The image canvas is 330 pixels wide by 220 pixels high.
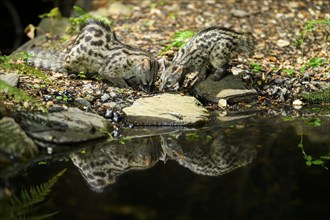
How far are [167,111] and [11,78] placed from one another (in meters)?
1.98

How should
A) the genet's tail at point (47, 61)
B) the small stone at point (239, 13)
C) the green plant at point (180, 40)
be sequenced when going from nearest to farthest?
the genet's tail at point (47, 61)
the green plant at point (180, 40)
the small stone at point (239, 13)

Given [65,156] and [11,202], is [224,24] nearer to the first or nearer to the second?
[65,156]

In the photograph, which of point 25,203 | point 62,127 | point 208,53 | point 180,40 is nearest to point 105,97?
point 62,127

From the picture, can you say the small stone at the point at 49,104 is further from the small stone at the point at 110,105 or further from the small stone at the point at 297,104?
the small stone at the point at 297,104

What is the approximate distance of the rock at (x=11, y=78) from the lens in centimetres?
638

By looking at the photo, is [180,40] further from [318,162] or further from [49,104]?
[318,162]

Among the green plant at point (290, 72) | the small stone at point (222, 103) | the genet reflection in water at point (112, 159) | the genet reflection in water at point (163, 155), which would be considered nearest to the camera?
the genet reflection in water at point (112, 159)

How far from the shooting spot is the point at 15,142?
4.96m

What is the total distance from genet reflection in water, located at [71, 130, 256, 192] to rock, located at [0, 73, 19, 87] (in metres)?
1.67

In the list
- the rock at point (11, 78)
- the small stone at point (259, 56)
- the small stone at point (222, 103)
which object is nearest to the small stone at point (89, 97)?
the rock at point (11, 78)

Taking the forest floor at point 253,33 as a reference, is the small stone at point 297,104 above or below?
below

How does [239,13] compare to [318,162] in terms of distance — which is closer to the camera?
[318,162]

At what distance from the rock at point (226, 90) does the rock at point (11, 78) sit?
2.36 meters

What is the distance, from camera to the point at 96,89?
6863 mm
